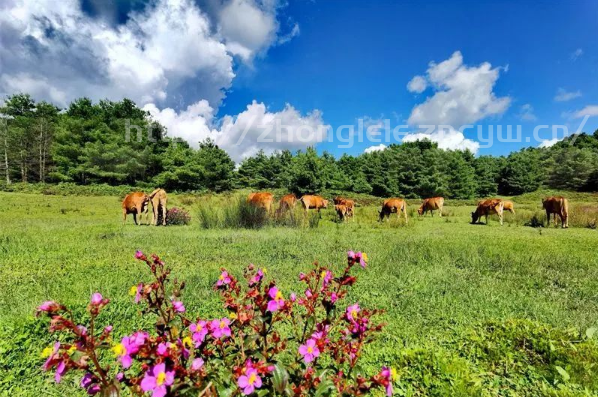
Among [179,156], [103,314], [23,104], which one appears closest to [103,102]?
[23,104]

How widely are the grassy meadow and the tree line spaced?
119 feet

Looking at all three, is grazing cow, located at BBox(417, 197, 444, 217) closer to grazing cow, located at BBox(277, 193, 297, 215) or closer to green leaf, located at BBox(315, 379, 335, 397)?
grazing cow, located at BBox(277, 193, 297, 215)

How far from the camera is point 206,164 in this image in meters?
45.5

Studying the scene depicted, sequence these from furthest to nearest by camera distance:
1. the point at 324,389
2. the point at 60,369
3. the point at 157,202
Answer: the point at 157,202, the point at 324,389, the point at 60,369

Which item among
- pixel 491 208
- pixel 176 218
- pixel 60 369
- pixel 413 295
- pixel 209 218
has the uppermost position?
pixel 60 369

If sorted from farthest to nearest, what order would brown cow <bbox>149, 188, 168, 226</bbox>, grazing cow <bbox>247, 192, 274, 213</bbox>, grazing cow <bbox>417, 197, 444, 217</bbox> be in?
1. grazing cow <bbox>417, 197, 444, 217</bbox>
2. grazing cow <bbox>247, 192, 274, 213</bbox>
3. brown cow <bbox>149, 188, 168, 226</bbox>

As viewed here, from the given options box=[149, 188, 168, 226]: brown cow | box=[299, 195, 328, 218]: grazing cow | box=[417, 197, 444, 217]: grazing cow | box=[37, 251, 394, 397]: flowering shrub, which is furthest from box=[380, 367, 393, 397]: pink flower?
box=[417, 197, 444, 217]: grazing cow

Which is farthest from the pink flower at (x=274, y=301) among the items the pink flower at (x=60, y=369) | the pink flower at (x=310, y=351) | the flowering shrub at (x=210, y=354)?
the pink flower at (x=60, y=369)

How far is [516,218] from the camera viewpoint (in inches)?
711

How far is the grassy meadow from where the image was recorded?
2.72 metres

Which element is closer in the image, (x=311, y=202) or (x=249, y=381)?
(x=249, y=381)

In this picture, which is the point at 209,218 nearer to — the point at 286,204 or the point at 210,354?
the point at 286,204

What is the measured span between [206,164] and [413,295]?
43651 millimetres

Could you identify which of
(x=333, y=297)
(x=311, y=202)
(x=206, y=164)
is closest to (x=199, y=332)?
(x=333, y=297)
